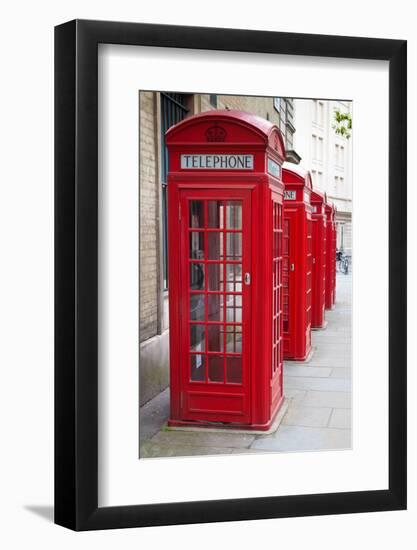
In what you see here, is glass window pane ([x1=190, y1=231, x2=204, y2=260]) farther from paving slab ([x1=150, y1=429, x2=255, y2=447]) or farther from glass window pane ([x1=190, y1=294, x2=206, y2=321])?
paving slab ([x1=150, y1=429, x2=255, y2=447])

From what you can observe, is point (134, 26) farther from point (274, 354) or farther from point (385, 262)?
point (274, 354)

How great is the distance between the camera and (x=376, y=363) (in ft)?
14.0

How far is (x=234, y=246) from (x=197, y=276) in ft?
1.13

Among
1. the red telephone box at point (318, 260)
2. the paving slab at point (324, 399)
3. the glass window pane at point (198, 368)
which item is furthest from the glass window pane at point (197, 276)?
the red telephone box at point (318, 260)

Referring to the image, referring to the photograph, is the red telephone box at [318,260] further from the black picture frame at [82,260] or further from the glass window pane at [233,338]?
the black picture frame at [82,260]

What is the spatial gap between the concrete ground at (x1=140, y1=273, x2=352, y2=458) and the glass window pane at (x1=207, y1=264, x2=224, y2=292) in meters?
0.86

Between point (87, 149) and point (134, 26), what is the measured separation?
672mm

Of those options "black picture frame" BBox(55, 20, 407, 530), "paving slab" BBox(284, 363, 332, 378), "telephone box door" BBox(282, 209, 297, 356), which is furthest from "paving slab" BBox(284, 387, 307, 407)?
"black picture frame" BBox(55, 20, 407, 530)

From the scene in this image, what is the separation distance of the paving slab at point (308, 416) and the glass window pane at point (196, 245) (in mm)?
1384

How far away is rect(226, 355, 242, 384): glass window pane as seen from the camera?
5.32 meters

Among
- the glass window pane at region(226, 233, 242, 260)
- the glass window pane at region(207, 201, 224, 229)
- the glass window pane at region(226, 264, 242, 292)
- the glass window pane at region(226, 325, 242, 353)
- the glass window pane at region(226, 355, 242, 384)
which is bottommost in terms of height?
the glass window pane at region(226, 355, 242, 384)

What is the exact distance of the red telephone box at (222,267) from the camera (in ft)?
16.8

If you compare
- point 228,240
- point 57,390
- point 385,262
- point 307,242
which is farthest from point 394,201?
point 307,242

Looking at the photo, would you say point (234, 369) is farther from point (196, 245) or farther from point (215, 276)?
point (196, 245)
